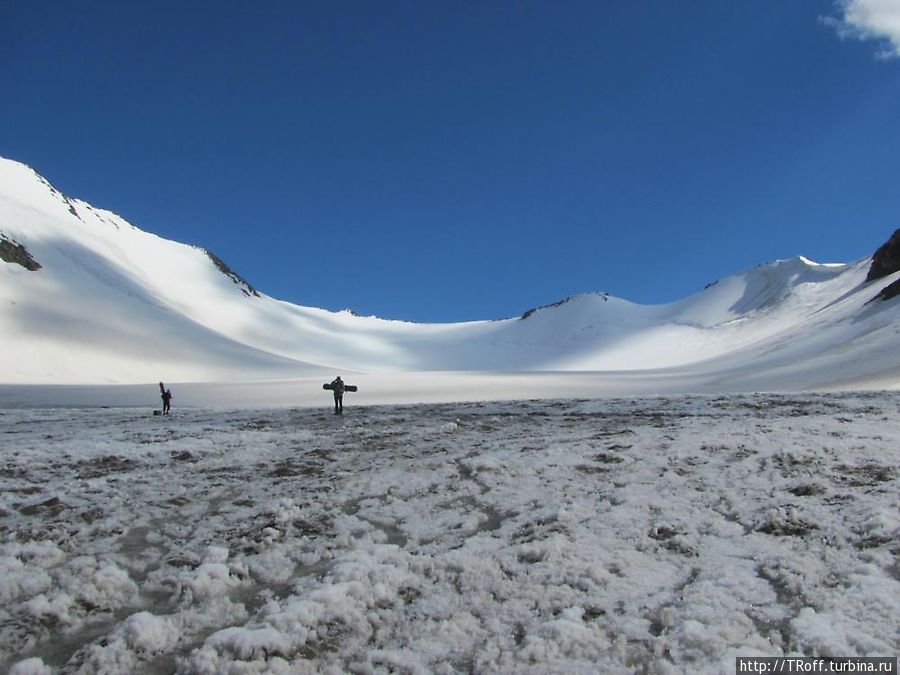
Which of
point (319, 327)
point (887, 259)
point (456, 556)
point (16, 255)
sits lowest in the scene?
point (456, 556)

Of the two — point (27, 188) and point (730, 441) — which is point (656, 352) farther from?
point (27, 188)

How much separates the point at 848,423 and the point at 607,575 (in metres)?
9.63

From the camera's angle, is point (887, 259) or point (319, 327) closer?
point (887, 259)

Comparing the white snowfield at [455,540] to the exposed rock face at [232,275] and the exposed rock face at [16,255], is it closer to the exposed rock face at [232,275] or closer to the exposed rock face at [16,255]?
the exposed rock face at [16,255]

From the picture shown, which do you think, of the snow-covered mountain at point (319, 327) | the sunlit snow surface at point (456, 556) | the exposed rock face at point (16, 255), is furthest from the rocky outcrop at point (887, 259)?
the exposed rock face at point (16, 255)

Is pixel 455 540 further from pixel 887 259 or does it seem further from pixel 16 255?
pixel 16 255

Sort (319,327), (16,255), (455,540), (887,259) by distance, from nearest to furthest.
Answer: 1. (455,540)
2. (887,259)
3. (16,255)
4. (319,327)

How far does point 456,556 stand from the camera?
5.40 meters

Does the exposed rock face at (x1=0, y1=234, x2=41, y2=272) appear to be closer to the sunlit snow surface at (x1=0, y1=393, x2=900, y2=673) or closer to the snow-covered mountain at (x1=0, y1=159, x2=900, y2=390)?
the snow-covered mountain at (x1=0, y1=159, x2=900, y2=390)

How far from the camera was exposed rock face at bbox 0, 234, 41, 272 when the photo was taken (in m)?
77.9

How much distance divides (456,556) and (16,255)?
97762 mm

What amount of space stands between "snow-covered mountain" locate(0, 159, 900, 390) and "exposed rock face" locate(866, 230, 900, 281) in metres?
2.28

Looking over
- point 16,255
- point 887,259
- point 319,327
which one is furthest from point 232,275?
point 887,259

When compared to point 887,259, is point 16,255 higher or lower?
higher
